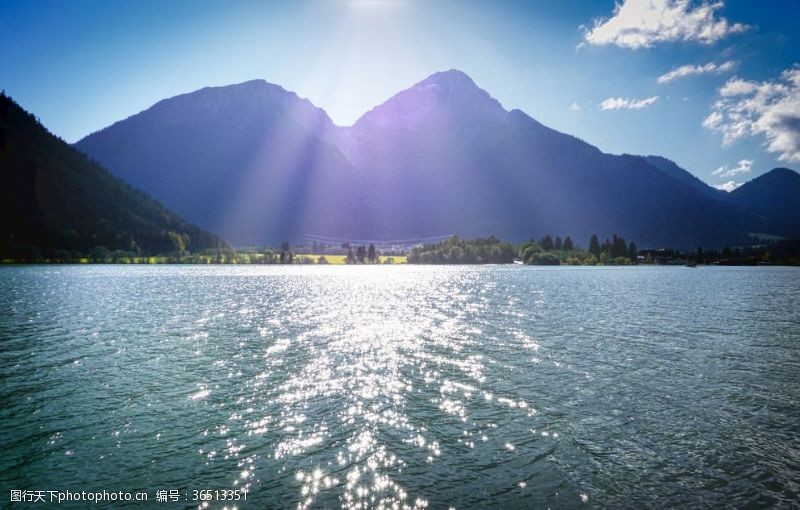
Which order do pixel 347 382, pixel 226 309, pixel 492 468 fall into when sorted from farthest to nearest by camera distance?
1. pixel 226 309
2. pixel 347 382
3. pixel 492 468

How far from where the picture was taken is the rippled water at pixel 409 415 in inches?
753

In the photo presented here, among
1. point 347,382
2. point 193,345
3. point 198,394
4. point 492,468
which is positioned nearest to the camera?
point 492,468

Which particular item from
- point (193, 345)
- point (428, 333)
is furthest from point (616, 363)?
point (193, 345)

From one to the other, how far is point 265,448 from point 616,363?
33.8 metres

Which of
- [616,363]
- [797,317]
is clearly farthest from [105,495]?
[797,317]

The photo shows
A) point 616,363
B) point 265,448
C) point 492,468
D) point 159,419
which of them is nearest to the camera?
point 492,468

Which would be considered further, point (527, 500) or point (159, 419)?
point (159, 419)

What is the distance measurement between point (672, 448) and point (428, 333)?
37.5 meters

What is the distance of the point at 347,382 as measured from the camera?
34719mm

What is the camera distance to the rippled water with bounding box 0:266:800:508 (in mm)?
19125

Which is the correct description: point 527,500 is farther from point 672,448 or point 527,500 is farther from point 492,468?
point 672,448

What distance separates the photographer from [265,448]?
2244 cm

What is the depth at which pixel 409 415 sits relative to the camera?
2761cm

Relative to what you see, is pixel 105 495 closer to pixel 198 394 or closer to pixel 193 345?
pixel 198 394
